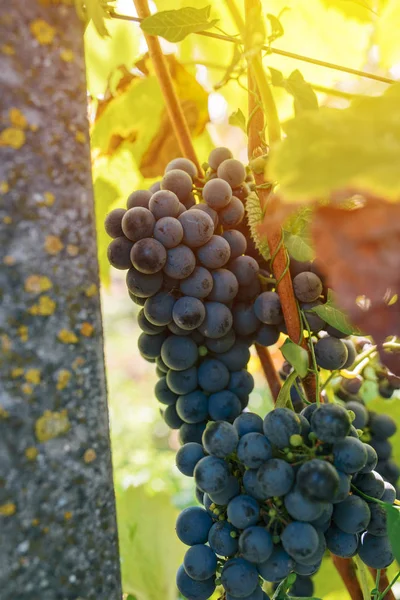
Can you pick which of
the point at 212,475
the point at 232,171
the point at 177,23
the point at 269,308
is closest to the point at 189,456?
the point at 212,475

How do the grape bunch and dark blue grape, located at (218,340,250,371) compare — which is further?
dark blue grape, located at (218,340,250,371)

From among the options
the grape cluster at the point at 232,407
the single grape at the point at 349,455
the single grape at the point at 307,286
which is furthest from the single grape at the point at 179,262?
the single grape at the point at 349,455

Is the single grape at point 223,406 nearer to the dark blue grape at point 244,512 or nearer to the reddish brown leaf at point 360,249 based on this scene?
the dark blue grape at point 244,512

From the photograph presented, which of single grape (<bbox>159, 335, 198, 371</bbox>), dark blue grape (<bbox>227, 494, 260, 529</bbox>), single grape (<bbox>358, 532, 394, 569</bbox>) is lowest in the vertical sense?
single grape (<bbox>358, 532, 394, 569</bbox>)

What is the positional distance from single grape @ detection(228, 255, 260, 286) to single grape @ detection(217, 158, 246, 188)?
0.27ft

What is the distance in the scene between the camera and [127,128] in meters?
0.84

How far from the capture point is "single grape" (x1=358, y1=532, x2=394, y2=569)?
0.51m

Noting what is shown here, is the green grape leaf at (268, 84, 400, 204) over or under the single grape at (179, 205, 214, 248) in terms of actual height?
under

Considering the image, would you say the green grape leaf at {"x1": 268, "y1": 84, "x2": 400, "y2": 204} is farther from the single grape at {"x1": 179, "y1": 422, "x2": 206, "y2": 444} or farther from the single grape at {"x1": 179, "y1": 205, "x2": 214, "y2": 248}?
the single grape at {"x1": 179, "y1": 422, "x2": 206, "y2": 444}

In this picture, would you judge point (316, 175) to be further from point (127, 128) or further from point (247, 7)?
point (127, 128)

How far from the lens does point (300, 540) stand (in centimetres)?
44

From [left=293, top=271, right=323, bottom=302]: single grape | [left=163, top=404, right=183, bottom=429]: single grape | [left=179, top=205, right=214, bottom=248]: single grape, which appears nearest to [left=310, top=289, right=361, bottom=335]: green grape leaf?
[left=293, top=271, right=323, bottom=302]: single grape

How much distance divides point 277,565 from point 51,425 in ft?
0.82

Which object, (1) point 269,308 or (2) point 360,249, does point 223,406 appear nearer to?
Result: (1) point 269,308
